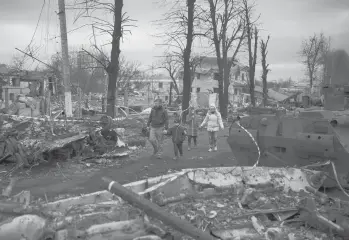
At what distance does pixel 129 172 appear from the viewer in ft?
30.0

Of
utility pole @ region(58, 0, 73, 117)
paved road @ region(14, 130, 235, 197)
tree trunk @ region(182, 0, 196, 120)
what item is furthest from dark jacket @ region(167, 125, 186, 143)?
tree trunk @ region(182, 0, 196, 120)

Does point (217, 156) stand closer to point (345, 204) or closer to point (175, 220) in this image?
point (345, 204)

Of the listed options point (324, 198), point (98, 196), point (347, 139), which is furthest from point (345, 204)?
point (98, 196)

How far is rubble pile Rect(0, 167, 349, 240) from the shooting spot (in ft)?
12.0

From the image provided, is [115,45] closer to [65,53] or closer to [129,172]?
[65,53]

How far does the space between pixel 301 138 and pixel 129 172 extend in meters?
4.47

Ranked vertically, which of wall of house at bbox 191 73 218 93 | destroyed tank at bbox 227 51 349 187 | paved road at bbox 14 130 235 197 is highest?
wall of house at bbox 191 73 218 93

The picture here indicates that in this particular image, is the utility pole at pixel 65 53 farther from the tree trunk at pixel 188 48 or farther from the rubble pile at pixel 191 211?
the rubble pile at pixel 191 211

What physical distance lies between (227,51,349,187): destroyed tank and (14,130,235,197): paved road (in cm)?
269

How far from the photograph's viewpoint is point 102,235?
11.8 ft

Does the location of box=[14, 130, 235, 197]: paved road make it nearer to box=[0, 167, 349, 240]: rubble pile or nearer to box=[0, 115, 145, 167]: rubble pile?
box=[0, 115, 145, 167]: rubble pile

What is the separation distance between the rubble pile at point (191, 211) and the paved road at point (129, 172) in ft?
9.88

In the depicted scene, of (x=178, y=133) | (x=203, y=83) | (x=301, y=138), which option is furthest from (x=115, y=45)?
(x=203, y=83)

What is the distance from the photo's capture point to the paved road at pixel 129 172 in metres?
7.61
